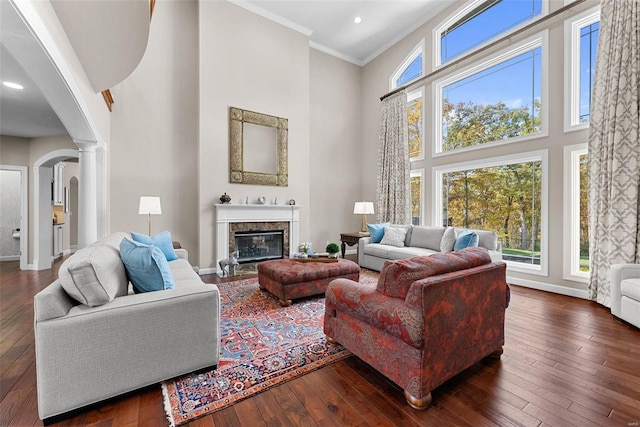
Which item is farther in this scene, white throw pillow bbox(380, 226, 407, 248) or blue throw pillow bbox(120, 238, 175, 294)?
white throw pillow bbox(380, 226, 407, 248)

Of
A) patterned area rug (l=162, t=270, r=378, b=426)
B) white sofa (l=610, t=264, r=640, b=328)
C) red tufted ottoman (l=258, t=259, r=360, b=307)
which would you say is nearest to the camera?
patterned area rug (l=162, t=270, r=378, b=426)

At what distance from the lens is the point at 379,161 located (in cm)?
644

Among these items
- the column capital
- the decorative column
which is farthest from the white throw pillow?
the column capital

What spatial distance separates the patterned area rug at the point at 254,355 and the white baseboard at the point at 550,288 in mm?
3109

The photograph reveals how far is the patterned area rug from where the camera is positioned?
5.36 ft

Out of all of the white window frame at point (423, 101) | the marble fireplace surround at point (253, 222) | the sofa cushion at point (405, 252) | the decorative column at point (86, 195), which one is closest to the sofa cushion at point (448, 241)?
the sofa cushion at point (405, 252)

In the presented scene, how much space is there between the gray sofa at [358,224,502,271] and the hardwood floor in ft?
6.22

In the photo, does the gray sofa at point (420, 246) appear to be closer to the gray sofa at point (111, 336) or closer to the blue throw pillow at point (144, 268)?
the gray sofa at point (111, 336)

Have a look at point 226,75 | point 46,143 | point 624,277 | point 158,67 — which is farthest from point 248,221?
point 624,277

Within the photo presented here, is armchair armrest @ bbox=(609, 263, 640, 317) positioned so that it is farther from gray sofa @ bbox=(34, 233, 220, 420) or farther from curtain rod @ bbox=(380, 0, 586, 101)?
gray sofa @ bbox=(34, 233, 220, 420)

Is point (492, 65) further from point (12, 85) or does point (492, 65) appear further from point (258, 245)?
point (12, 85)

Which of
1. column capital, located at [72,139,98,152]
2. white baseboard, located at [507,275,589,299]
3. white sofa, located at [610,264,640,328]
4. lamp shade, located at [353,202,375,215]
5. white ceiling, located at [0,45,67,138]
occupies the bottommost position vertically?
white baseboard, located at [507,275,589,299]

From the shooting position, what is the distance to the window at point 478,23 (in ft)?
13.9

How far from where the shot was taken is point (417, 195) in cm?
586
